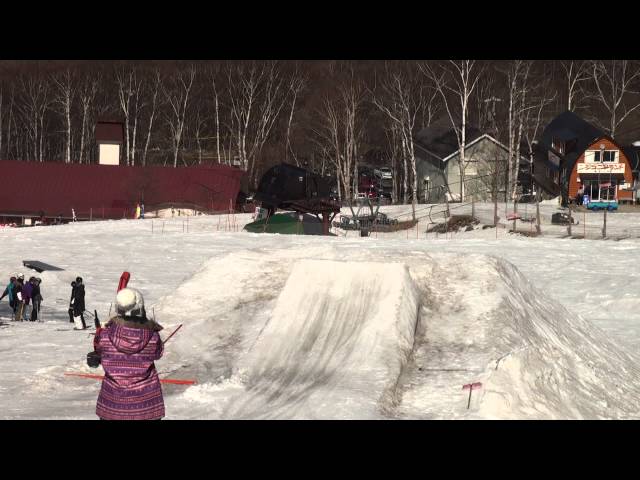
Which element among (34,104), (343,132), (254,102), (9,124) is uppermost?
(254,102)

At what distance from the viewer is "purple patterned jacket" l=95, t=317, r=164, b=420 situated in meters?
6.49

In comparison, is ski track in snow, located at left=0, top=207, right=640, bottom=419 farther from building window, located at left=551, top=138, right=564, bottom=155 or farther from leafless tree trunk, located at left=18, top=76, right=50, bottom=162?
leafless tree trunk, located at left=18, top=76, right=50, bottom=162

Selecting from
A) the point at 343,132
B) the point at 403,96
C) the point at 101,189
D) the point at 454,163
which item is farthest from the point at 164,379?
the point at 343,132

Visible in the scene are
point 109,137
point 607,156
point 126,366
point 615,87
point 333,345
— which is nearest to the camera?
point 126,366

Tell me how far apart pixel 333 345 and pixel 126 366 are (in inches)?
234

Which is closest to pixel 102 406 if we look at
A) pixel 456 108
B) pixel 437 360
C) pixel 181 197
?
pixel 437 360

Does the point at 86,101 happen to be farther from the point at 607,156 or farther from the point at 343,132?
the point at 607,156

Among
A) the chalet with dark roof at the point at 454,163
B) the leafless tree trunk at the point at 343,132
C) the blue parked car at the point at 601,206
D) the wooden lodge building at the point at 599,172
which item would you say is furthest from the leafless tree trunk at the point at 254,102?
the blue parked car at the point at 601,206

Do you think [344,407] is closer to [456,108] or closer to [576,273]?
[576,273]

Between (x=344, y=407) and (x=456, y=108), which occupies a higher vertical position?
(x=456, y=108)

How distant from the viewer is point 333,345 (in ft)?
40.2

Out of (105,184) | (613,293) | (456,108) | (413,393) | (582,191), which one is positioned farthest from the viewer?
(456,108)

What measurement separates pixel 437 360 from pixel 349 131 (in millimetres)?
53182

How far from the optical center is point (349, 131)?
6444 centimetres
